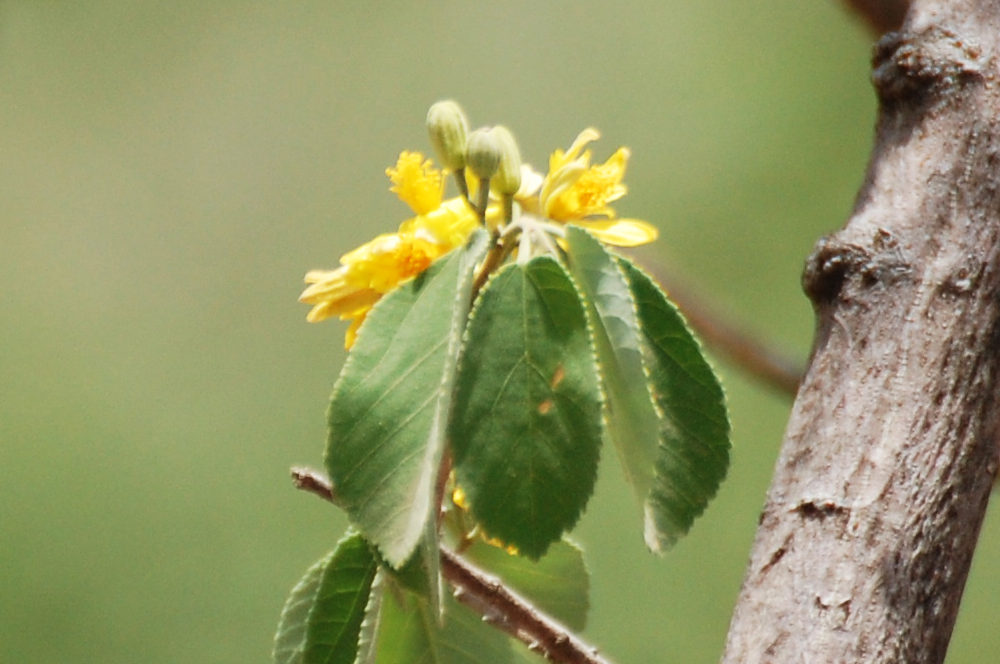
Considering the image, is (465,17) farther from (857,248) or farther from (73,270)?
(857,248)

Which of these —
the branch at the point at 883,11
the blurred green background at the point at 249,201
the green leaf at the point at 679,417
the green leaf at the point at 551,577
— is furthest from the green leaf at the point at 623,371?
the blurred green background at the point at 249,201

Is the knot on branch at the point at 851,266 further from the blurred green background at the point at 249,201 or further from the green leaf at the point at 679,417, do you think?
the blurred green background at the point at 249,201

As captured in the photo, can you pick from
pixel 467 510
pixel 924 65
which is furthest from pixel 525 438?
pixel 924 65

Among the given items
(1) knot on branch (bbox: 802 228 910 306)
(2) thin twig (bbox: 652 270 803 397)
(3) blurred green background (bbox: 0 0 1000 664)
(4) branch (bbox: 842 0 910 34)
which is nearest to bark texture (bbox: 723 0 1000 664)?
(1) knot on branch (bbox: 802 228 910 306)

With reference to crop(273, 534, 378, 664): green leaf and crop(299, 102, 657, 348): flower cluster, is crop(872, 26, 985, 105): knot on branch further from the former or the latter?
crop(273, 534, 378, 664): green leaf

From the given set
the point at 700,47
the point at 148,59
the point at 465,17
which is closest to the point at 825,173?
the point at 700,47

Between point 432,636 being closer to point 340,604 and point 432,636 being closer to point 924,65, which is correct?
point 340,604
